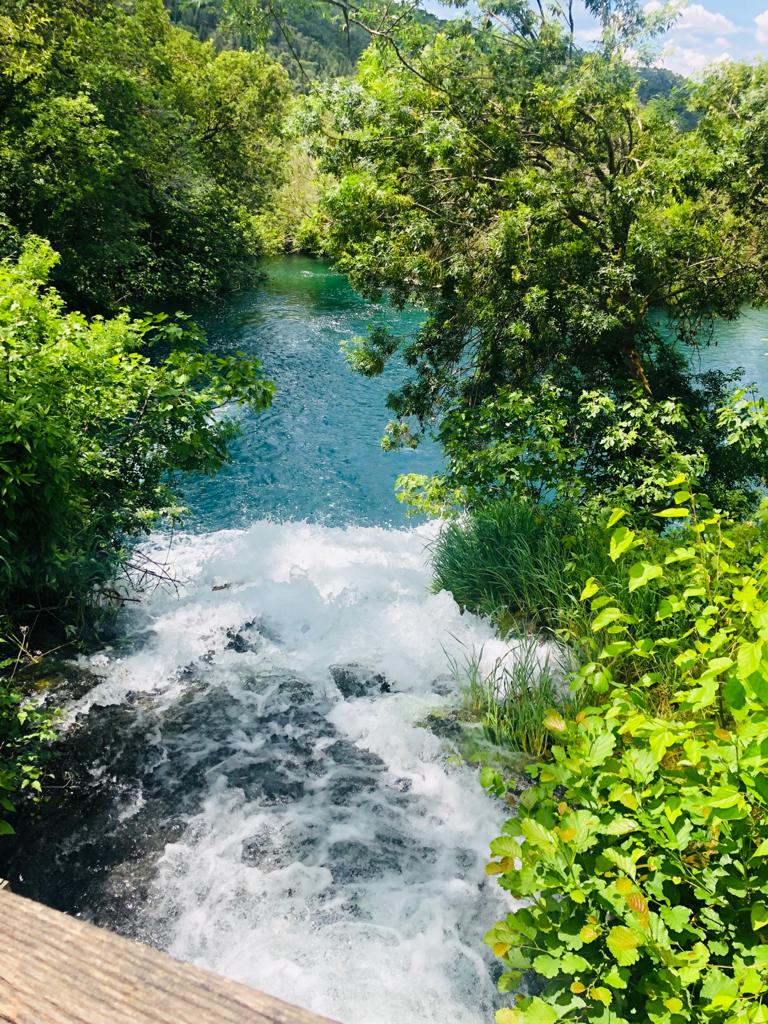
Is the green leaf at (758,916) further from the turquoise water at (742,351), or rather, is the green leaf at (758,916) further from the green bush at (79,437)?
the turquoise water at (742,351)

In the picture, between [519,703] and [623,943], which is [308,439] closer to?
[519,703]

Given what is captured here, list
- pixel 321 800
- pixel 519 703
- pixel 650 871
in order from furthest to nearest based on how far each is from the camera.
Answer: pixel 519 703 → pixel 321 800 → pixel 650 871

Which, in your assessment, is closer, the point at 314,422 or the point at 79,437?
the point at 79,437

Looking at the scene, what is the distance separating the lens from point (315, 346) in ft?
59.2

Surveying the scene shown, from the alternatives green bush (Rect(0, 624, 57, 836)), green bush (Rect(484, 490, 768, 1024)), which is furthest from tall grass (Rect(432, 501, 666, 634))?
green bush (Rect(0, 624, 57, 836))

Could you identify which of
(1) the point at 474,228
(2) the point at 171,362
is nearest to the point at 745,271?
(1) the point at 474,228

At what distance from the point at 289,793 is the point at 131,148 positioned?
1659 centimetres

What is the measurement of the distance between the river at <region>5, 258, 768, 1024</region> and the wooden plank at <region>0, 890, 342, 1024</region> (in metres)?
2.09

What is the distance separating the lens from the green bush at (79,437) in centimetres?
388

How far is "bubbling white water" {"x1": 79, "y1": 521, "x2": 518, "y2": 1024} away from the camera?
276cm

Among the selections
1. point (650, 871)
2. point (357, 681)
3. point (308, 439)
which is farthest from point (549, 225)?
point (650, 871)

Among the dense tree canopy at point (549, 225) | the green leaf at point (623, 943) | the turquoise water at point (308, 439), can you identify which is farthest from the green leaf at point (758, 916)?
the turquoise water at point (308, 439)

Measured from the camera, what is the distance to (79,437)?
476 cm

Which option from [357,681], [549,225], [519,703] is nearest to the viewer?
[519,703]
